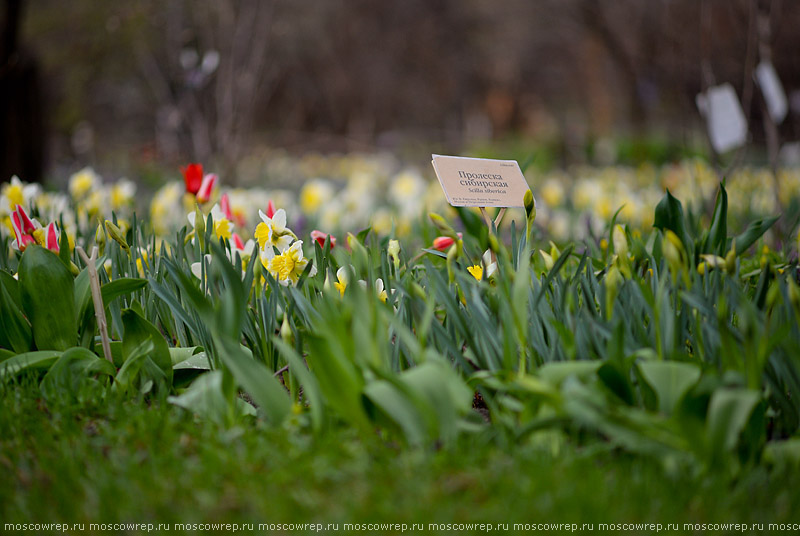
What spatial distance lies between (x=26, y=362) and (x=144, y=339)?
1.00 ft

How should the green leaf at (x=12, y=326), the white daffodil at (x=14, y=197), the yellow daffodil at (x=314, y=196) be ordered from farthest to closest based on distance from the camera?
the yellow daffodil at (x=314, y=196), the white daffodil at (x=14, y=197), the green leaf at (x=12, y=326)

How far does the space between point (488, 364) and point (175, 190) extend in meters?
2.45

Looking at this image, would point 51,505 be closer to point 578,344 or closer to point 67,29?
point 578,344

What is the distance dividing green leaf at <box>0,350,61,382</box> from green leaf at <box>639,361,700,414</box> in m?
1.50

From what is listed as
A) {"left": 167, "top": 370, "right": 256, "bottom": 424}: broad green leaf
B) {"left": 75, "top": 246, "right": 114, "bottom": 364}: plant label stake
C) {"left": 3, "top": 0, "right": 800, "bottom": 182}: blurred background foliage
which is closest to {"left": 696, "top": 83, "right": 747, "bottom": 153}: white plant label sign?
{"left": 3, "top": 0, "right": 800, "bottom": 182}: blurred background foliage

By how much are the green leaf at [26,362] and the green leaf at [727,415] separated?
1604mm

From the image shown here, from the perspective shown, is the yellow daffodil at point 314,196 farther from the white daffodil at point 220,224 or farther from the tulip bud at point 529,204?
the tulip bud at point 529,204

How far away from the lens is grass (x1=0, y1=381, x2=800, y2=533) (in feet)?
4.01

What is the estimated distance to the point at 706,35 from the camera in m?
4.27

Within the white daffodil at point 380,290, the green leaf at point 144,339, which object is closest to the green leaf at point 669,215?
the white daffodil at point 380,290

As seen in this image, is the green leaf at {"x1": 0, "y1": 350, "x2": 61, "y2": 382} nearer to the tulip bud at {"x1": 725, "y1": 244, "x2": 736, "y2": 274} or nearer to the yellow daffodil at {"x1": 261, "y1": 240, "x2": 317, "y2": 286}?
the yellow daffodil at {"x1": 261, "y1": 240, "x2": 317, "y2": 286}

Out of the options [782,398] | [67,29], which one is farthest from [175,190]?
[67,29]

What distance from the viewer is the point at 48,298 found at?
6.34 feet

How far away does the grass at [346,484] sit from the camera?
1224 millimetres
